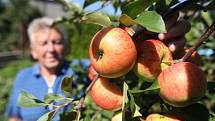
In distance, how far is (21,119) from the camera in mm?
3137

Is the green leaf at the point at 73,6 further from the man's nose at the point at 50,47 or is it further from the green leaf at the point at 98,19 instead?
the green leaf at the point at 98,19

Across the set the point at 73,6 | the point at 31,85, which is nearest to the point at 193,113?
the point at 73,6

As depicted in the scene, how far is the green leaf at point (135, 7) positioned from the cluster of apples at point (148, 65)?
4 cm

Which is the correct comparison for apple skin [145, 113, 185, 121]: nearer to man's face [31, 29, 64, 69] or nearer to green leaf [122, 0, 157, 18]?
green leaf [122, 0, 157, 18]

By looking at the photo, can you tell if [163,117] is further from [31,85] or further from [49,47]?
[49,47]

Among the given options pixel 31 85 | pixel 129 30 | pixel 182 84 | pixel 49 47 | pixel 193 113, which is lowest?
pixel 31 85

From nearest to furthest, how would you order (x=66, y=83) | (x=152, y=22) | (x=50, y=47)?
1. (x=152, y=22)
2. (x=66, y=83)
3. (x=50, y=47)

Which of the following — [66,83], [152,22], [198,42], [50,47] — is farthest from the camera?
[50,47]

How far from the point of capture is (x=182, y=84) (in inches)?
38.4

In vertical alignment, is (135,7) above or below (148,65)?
above

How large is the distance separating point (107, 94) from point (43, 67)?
2.21m

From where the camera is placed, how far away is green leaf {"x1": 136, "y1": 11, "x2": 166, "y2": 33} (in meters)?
0.91

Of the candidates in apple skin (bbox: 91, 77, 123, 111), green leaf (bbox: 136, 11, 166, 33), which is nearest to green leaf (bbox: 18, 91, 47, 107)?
apple skin (bbox: 91, 77, 123, 111)

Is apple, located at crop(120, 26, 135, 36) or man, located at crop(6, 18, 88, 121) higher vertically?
apple, located at crop(120, 26, 135, 36)
